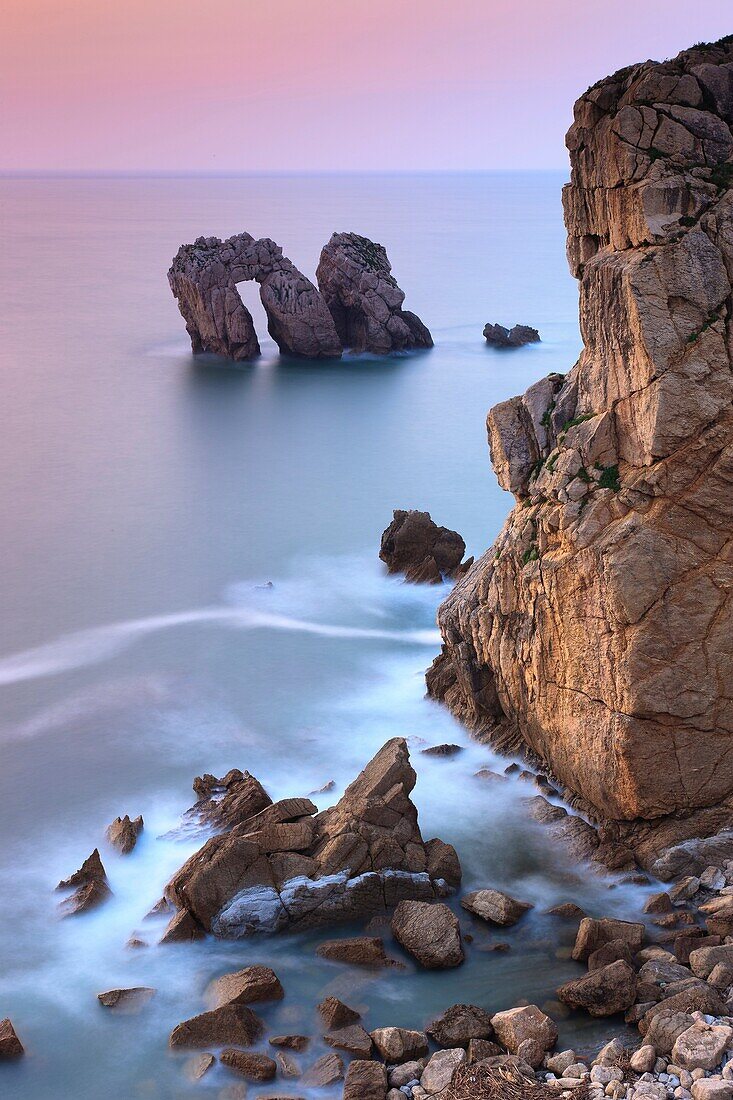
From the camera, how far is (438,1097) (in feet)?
41.4

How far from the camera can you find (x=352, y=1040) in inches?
543

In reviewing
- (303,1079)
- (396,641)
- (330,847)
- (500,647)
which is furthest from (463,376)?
(303,1079)

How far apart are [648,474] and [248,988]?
8.09 metres

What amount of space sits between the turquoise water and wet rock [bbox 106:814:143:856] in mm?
215

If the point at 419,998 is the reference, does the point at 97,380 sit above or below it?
above

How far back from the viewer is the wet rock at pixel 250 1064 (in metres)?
13.4

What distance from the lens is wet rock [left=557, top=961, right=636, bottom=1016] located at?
1390 cm

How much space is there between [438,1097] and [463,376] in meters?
38.0

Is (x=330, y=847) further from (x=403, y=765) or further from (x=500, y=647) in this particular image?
(x=500, y=647)

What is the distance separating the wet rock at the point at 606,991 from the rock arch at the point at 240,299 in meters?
38.9

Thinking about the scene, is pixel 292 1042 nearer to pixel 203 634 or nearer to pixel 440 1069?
pixel 440 1069

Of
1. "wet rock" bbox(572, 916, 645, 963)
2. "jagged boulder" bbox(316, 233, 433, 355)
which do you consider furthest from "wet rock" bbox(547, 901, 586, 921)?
"jagged boulder" bbox(316, 233, 433, 355)

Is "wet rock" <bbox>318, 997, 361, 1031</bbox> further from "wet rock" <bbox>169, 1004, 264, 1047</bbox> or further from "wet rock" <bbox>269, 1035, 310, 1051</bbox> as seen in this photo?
"wet rock" <bbox>169, 1004, 264, 1047</bbox>

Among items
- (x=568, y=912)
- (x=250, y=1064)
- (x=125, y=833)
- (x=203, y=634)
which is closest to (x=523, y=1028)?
(x=568, y=912)
